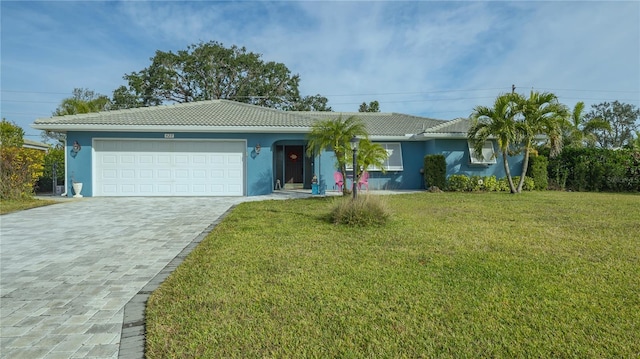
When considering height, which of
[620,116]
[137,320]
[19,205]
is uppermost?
[620,116]

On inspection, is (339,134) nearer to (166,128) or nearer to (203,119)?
(203,119)

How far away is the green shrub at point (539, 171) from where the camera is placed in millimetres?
16453

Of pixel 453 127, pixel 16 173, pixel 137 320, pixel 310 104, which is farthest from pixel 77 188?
pixel 310 104

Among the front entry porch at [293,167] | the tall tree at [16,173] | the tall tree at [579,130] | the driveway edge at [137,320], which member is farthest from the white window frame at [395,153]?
the tall tree at [16,173]

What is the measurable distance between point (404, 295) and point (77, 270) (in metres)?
4.28

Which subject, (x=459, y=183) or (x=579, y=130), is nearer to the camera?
(x=459, y=183)

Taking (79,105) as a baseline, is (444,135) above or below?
below

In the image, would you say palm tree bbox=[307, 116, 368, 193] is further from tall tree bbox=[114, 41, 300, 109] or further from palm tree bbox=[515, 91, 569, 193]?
tall tree bbox=[114, 41, 300, 109]

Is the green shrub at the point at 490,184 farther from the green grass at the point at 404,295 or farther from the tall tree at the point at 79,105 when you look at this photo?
the tall tree at the point at 79,105

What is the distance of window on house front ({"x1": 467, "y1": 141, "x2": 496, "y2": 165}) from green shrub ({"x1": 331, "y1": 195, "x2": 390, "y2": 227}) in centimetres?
1101

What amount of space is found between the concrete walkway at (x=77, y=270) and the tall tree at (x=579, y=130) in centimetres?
1907

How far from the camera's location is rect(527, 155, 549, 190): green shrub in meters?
16.5

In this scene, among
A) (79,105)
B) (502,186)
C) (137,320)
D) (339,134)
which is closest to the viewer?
(137,320)

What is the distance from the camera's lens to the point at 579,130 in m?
19.0
